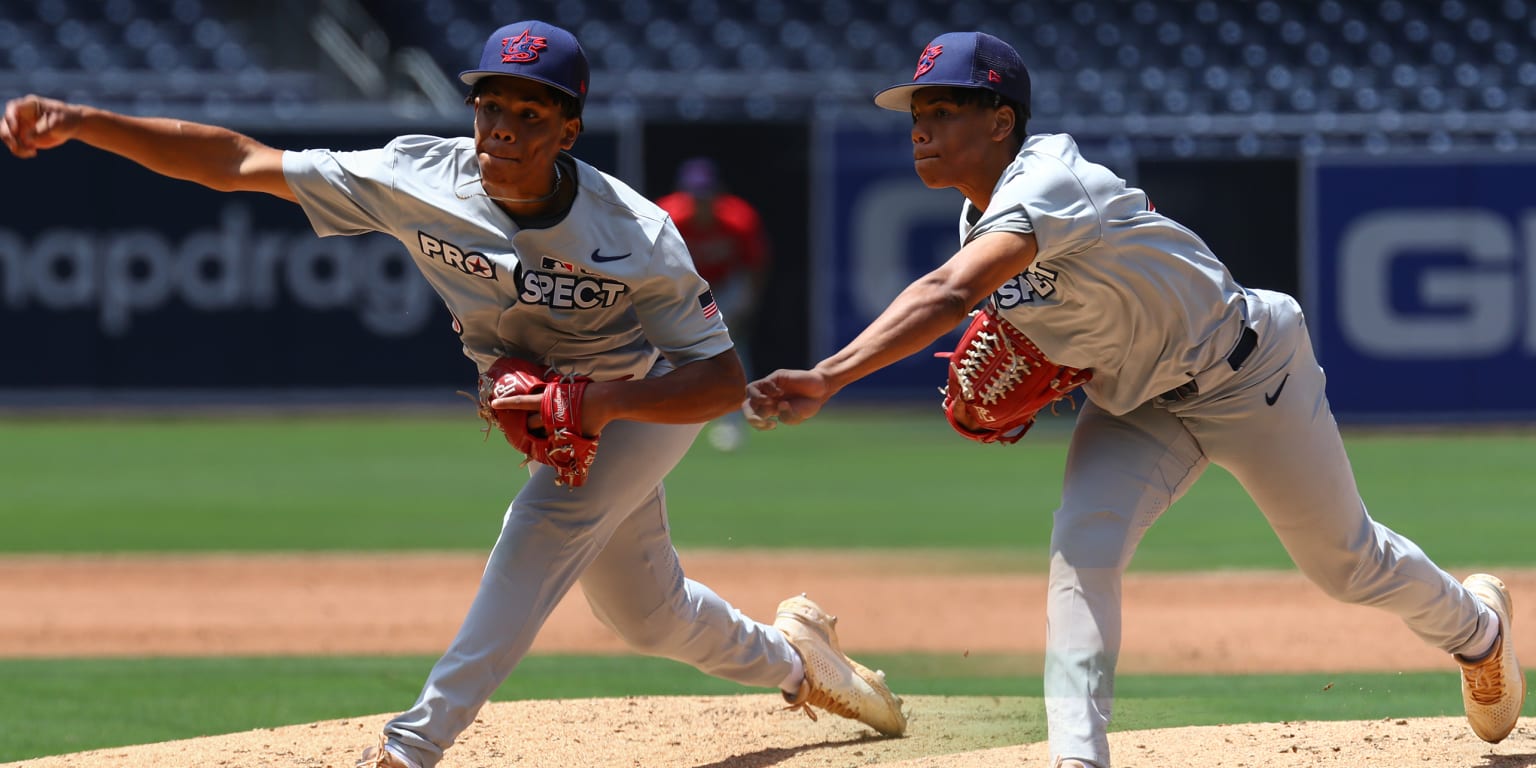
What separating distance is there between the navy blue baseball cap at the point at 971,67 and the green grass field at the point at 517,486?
5.78ft

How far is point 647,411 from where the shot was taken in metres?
3.46

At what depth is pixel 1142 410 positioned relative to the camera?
12.3 feet

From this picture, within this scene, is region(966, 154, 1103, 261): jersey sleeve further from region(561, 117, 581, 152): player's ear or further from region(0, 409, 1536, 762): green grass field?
region(0, 409, 1536, 762): green grass field

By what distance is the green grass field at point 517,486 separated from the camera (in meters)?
5.14

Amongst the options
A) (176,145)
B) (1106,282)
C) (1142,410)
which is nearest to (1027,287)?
(1106,282)

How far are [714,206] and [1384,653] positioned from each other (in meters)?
7.77

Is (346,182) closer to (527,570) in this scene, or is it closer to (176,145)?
(176,145)

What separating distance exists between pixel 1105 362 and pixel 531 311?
45.0 inches

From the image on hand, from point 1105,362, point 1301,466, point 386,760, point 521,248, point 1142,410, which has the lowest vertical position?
point 386,760

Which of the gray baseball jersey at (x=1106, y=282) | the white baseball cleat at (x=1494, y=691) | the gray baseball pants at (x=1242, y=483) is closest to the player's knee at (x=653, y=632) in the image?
the gray baseball pants at (x=1242, y=483)

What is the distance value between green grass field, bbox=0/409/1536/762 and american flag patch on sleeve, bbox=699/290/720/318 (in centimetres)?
155

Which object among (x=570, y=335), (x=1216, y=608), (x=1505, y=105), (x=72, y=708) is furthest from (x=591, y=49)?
(x=570, y=335)

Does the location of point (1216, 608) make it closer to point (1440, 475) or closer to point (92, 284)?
point (1440, 475)

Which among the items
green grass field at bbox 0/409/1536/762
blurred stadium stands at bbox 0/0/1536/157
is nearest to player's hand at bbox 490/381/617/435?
green grass field at bbox 0/409/1536/762
